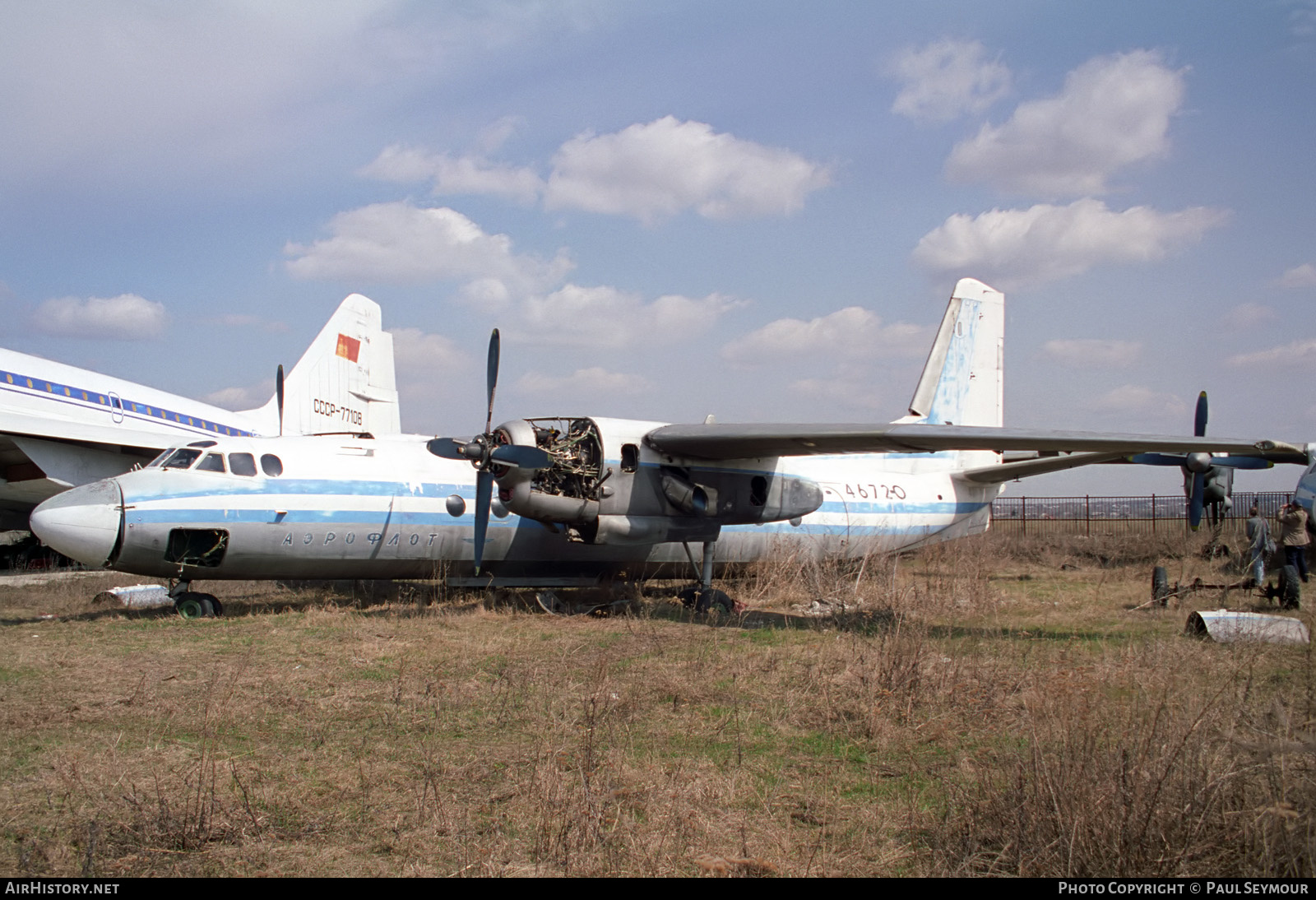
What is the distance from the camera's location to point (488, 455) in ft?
43.3

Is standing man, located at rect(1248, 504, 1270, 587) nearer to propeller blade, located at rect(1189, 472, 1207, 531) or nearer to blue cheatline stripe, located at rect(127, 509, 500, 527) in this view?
propeller blade, located at rect(1189, 472, 1207, 531)

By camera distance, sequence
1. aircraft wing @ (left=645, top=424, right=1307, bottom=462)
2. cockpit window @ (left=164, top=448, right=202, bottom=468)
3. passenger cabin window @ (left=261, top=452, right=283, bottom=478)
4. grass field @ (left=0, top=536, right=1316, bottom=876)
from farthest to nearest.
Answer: passenger cabin window @ (left=261, top=452, right=283, bottom=478), cockpit window @ (left=164, top=448, right=202, bottom=468), aircraft wing @ (left=645, top=424, right=1307, bottom=462), grass field @ (left=0, top=536, right=1316, bottom=876)

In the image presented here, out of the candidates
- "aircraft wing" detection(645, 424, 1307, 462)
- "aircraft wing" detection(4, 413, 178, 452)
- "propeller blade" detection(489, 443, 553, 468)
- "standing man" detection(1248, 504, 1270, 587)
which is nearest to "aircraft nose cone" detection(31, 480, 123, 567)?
"propeller blade" detection(489, 443, 553, 468)

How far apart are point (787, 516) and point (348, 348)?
55.0ft

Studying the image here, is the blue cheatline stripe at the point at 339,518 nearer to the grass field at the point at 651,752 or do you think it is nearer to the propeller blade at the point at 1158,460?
the grass field at the point at 651,752

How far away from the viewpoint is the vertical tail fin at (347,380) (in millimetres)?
26281

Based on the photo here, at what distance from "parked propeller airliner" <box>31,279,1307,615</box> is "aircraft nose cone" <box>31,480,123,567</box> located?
0.02 metres

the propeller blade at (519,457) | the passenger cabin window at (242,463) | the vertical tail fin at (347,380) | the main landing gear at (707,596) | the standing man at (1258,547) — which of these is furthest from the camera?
the vertical tail fin at (347,380)

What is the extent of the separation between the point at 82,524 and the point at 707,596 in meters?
9.25

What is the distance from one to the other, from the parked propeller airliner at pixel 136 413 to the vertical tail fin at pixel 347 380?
0.08 ft

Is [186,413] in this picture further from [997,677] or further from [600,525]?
[997,677]

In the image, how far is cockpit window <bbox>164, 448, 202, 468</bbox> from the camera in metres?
13.4

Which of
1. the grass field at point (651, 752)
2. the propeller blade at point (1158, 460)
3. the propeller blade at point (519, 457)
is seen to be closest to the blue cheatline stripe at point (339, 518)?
the grass field at point (651, 752)
